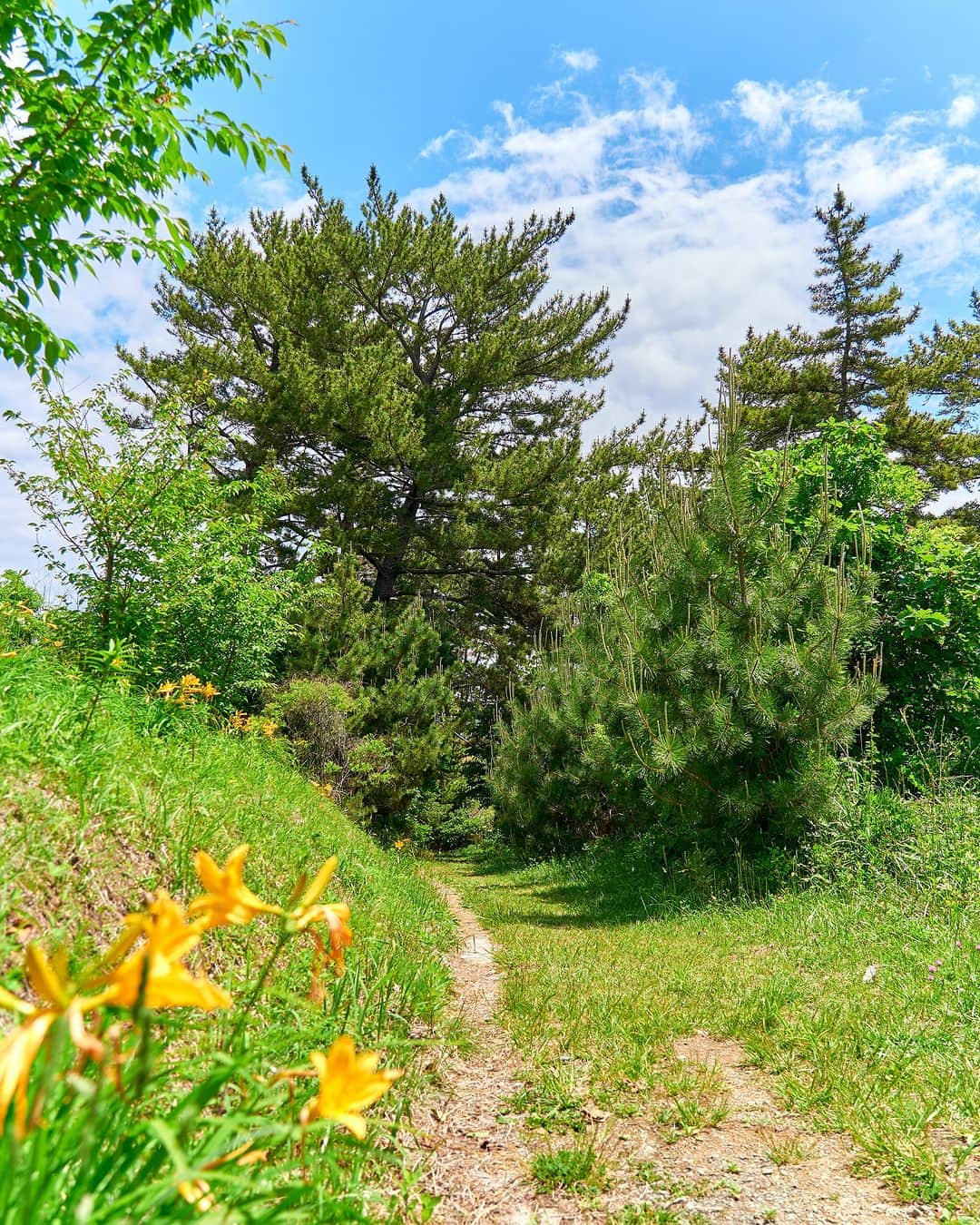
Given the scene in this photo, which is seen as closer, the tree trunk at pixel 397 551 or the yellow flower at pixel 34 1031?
the yellow flower at pixel 34 1031

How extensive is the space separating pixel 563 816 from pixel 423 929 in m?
8.83

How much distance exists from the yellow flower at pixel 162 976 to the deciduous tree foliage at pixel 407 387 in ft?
48.4

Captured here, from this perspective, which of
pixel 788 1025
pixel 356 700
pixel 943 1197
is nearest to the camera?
pixel 943 1197

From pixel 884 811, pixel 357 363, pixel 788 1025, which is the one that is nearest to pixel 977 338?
pixel 357 363

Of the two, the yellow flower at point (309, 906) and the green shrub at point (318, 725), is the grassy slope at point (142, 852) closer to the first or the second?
the yellow flower at point (309, 906)

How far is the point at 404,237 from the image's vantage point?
53.4 ft

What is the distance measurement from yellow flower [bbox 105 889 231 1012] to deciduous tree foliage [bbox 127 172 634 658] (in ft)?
48.4

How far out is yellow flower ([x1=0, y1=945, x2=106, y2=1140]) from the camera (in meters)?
0.69

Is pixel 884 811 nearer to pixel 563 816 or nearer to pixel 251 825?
pixel 251 825

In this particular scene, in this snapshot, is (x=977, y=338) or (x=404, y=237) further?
(x=977, y=338)

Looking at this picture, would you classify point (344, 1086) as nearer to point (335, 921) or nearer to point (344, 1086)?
point (344, 1086)

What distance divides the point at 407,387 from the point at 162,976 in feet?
60.2

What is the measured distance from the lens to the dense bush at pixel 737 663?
22.3 feet

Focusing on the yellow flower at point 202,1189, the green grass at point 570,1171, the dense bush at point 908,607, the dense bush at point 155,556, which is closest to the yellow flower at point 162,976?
the yellow flower at point 202,1189
